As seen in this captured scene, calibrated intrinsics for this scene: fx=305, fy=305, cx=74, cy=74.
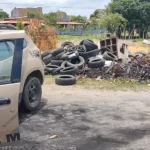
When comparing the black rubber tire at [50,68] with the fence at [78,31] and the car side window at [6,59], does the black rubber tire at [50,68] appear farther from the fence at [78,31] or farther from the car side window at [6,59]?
the fence at [78,31]

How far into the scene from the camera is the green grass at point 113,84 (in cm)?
923

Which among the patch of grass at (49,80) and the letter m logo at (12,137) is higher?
the letter m logo at (12,137)

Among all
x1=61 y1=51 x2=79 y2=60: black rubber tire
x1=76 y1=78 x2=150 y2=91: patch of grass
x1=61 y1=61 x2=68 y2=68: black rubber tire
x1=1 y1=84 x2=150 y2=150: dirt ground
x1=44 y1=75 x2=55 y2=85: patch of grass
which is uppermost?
x1=61 y1=51 x2=79 y2=60: black rubber tire

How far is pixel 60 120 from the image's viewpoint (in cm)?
604

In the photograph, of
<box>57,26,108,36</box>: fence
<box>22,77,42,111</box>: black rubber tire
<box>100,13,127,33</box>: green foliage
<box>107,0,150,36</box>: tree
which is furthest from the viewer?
<box>57,26,108,36</box>: fence

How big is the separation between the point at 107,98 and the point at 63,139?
3.12 m

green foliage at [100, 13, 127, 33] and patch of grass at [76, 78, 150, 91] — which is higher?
green foliage at [100, 13, 127, 33]

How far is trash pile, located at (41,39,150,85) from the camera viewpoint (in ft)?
34.4

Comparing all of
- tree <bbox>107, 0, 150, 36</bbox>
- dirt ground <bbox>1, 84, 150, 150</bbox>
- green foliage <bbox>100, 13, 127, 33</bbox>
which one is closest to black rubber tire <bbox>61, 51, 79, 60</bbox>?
dirt ground <bbox>1, 84, 150, 150</bbox>

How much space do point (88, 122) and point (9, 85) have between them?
8.27 ft

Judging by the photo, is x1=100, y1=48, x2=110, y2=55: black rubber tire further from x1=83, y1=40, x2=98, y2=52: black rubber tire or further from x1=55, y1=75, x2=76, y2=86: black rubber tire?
x1=55, y1=75, x2=76, y2=86: black rubber tire

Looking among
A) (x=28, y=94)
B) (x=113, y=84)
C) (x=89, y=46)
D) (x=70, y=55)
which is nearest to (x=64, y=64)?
(x=70, y=55)

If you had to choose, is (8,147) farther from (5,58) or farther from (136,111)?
(136,111)

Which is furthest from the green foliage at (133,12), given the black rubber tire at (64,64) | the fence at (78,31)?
the black rubber tire at (64,64)
